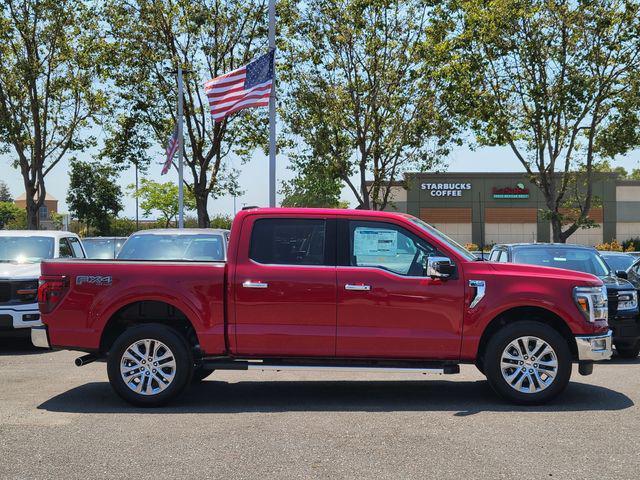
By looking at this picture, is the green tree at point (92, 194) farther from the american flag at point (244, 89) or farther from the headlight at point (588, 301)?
the headlight at point (588, 301)

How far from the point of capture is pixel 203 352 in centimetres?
714

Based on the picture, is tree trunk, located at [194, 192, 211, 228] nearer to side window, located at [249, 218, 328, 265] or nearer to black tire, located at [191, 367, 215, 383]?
black tire, located at [191, 367, 215, 383]

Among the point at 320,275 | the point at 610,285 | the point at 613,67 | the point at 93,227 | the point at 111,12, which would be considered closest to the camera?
the point at 320,275

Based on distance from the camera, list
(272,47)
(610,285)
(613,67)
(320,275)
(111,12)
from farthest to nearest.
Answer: (111,12)
(613,67)
(272,47)
(610,285)
(320,275)

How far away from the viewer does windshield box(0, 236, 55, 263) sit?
40.1ft

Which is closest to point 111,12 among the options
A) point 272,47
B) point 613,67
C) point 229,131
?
point 229,131

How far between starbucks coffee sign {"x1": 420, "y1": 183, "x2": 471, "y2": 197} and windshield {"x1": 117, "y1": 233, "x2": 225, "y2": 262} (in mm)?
46494

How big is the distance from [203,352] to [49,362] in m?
4.04

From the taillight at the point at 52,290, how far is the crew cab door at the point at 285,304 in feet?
5.77

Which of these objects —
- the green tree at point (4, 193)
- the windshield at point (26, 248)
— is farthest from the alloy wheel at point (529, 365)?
the green tree at point (4, 193)

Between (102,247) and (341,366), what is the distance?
15.9 meters

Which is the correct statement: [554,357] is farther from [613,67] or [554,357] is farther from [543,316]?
[613,67]

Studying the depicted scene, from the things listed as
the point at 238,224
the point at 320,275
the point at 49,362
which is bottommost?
the point at 49,362

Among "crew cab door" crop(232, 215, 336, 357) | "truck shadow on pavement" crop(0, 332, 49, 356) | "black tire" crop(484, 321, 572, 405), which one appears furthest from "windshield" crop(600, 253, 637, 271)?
"truck shadow on pavement" crop(0, 332, 49, 356)
